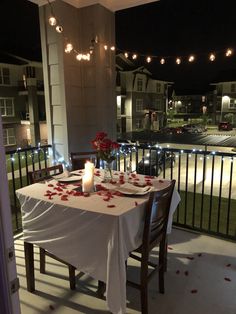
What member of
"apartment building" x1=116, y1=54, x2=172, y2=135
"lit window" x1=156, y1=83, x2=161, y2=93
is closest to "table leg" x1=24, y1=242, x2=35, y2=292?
"apartment building" x1=116, y1=54, x2=172, y2=135

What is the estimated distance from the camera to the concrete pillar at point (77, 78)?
12.0ft

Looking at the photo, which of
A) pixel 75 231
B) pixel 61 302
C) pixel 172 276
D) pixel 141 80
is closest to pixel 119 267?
pixel 75 231

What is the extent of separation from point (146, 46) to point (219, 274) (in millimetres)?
6622

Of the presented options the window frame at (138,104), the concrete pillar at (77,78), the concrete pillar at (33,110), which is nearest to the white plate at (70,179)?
the concrete pillar at (77,78)

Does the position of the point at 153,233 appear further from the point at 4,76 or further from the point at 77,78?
the point at 4,76

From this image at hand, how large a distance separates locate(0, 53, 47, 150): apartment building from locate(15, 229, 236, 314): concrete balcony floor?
41.8 ft

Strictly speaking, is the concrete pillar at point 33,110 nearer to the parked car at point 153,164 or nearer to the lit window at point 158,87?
the parked car at point 153,164

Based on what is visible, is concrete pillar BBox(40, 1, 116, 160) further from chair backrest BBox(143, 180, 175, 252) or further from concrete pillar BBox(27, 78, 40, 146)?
concrete pillar BBox(27, 78, 40, 146)

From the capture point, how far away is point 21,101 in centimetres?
1549

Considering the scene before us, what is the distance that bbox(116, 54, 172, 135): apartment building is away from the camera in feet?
65.7

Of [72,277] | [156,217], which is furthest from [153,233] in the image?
[72,277]

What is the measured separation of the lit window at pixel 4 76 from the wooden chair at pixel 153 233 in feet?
46.9

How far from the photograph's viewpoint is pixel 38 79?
48.6 ft

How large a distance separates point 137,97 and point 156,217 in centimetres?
2047
